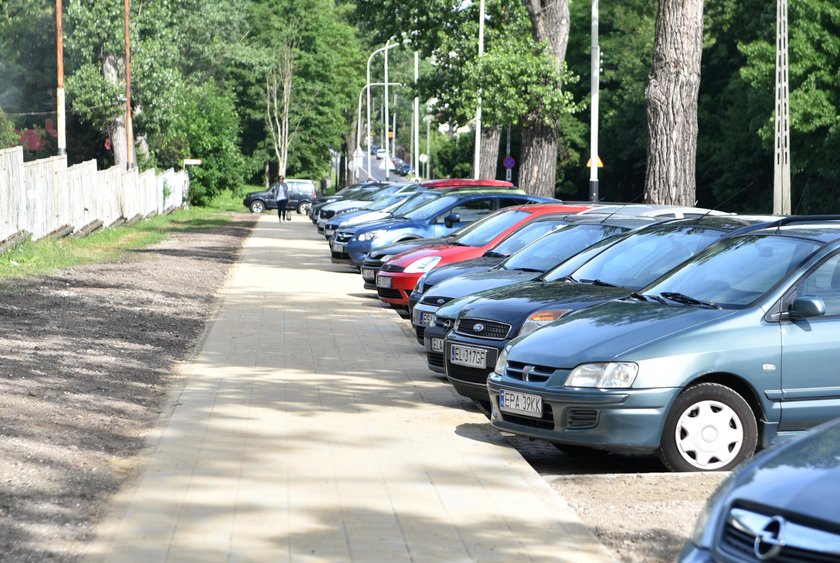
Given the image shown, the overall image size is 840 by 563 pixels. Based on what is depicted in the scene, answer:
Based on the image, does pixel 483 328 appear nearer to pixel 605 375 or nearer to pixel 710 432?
pixel 605 375

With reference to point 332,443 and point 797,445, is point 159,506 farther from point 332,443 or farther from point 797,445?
point 797,445

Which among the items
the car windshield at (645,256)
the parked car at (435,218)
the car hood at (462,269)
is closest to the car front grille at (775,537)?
the car windshield at (645,256)

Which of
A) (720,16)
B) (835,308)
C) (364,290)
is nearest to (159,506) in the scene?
(835,308)

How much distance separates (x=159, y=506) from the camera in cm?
687

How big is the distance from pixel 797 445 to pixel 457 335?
6.01 meters

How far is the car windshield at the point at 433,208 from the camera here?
2236 centimetres

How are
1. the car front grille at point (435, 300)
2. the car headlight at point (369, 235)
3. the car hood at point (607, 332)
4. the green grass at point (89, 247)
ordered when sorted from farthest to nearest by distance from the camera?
the car headlight at point (369, 235) < the green grass at point (89, 247) < the car front grille at point (435, 300) < the car hood at point (607, 332)

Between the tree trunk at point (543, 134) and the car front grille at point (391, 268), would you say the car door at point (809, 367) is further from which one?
the tree trunk at point (543, 134)

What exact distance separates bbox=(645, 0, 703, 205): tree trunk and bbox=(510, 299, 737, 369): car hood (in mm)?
12253

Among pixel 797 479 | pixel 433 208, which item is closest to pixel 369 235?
pixel 433 208

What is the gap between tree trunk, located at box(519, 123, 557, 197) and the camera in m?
31.5

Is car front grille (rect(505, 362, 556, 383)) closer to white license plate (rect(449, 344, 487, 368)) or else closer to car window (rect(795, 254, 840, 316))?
white license plate (rect(449, 344, 487, 368))

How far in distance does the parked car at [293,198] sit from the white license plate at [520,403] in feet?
192

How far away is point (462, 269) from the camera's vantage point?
46.9 feet
